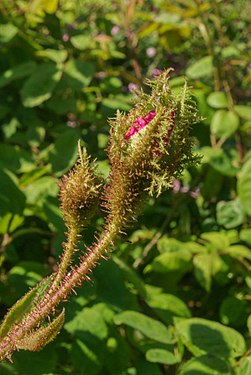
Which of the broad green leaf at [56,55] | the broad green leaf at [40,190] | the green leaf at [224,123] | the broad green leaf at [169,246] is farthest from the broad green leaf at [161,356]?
the broad green leaf at [56,55]

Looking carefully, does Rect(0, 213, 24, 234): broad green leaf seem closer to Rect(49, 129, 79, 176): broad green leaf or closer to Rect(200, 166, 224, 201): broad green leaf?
Rect(49, 129, 79, 176): broad green leaf

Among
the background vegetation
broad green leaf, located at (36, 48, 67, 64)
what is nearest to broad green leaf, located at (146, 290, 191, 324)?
the background vegetation

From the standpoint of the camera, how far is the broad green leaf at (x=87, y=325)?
1.25m

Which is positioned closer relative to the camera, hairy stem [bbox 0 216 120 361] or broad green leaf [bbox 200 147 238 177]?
hairy stem [bbox 0 216 120 361]

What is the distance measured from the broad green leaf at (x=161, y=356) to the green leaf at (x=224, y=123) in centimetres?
75

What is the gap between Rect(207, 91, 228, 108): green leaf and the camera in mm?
1849

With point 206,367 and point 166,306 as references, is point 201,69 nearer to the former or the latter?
point 166,306

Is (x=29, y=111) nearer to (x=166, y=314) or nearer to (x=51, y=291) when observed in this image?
(x=166, y=314)

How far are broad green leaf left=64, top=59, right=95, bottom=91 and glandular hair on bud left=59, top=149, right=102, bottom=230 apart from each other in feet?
3.49

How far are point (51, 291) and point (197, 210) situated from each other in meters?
1.28

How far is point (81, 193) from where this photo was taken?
751mm

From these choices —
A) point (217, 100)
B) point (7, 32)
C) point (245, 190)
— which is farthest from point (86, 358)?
point (7, 32)

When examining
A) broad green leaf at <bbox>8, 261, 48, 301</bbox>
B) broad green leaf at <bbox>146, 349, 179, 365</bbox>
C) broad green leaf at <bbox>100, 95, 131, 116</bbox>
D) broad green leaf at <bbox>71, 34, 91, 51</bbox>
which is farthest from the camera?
broad green leaf at <bbox>71, 34, 91, 51</bbox>

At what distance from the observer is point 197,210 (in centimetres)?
201
